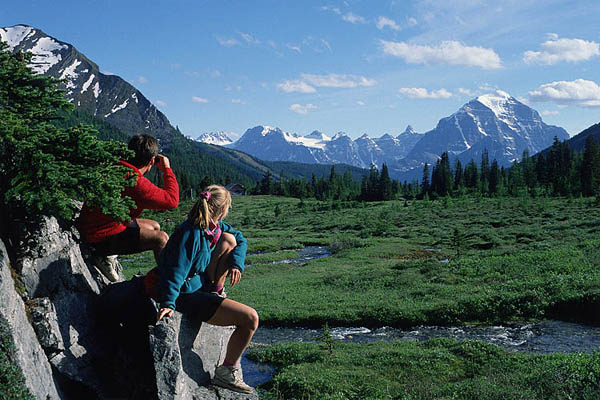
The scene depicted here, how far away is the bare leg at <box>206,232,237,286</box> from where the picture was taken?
729cm

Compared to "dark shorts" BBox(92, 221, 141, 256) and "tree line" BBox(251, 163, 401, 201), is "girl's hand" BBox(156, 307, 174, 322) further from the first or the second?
"tree line" BBox(251, 163, 401, 201)

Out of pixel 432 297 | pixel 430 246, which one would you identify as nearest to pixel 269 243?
pixel 430 246

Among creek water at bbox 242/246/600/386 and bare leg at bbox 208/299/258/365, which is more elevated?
bare leg at bbox 208/299/258/365

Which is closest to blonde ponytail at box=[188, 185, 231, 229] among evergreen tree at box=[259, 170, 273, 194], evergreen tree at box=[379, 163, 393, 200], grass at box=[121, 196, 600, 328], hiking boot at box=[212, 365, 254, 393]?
hiking boot at box=[212, 365, 254, 393]

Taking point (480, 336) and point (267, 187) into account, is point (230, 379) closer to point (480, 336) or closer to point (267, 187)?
point (480, 336)

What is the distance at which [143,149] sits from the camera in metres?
7.55

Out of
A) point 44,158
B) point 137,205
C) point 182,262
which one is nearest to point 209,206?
point 182,262

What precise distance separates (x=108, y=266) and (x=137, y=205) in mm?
1858

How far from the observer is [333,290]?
2486 centimetres

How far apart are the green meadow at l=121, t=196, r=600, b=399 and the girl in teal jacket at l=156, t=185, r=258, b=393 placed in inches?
212

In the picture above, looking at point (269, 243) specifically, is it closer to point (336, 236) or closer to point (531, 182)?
point (336, 236)

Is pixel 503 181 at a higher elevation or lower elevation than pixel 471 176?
lower

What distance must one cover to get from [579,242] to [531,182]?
91812 millimetres

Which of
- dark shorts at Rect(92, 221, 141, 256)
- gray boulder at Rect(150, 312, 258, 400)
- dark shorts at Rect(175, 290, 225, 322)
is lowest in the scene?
gray boulder at Rect(150, 312, 258, 400)
